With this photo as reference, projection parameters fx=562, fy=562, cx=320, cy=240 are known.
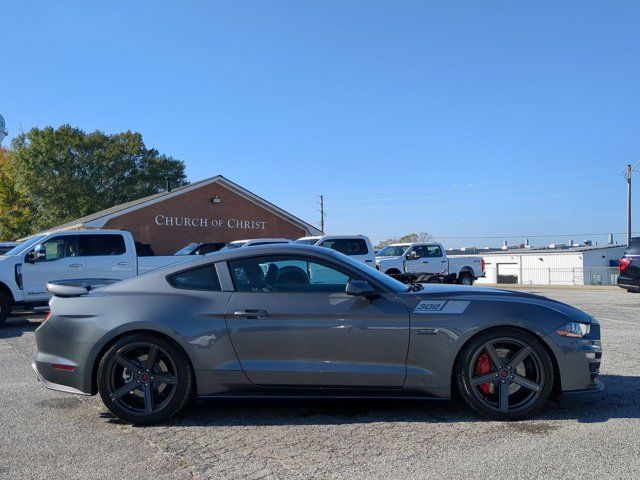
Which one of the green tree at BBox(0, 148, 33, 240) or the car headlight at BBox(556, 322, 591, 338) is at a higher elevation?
the green tree at BBox(0, 148, 33, 240)

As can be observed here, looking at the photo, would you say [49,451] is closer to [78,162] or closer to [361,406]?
[361,406]

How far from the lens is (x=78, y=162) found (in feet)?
169

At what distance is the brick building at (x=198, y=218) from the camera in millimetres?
28812

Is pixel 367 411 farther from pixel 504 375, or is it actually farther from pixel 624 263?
pixel 624 263

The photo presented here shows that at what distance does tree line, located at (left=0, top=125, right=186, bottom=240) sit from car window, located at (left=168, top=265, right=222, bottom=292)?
43434 mm

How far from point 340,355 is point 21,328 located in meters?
9.17

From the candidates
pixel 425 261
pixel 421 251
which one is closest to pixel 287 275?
pixel 425 261

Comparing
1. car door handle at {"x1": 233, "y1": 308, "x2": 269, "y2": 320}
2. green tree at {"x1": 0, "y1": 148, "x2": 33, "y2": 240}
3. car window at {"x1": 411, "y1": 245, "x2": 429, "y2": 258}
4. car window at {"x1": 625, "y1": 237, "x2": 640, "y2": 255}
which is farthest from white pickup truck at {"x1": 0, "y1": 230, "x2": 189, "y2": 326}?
green tree at {"x1": 0, "y1": 148, "x2": 33, "y2": 240}

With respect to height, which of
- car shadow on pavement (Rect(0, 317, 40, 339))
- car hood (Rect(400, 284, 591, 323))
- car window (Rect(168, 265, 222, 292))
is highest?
car window (Rect(168, 265, 222, 292))

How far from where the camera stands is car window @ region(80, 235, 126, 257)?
12.5 m

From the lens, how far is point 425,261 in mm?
21469

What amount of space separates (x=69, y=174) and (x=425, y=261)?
39.7 metres

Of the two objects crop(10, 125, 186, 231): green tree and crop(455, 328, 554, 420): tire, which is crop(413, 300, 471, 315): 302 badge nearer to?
crop(455, 328, 554, 420): tire

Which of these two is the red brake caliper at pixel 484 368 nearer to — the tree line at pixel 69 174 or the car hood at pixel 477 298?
the car hood at pixel 477 298
